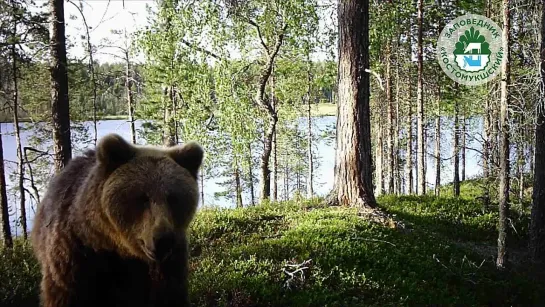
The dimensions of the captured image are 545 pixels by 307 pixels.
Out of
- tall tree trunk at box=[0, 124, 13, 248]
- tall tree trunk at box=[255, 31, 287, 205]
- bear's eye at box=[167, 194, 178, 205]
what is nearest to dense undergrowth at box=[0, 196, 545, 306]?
tall tree trunk at box=[0, 124, 13, 248]

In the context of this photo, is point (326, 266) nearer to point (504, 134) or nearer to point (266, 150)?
point (504, 134)

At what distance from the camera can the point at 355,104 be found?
357 inches

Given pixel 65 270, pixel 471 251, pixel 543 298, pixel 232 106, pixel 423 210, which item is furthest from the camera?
pixel 232 106

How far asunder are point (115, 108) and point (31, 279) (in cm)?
1765

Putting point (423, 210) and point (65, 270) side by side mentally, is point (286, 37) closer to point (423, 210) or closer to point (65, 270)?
point (423, 210)

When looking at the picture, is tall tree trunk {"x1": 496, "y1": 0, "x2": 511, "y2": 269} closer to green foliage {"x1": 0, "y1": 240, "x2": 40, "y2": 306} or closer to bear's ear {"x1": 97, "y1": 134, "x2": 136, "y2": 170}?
bear's ear {"x1": 97, "y1": 134, "x2": 136, "y2": 170}

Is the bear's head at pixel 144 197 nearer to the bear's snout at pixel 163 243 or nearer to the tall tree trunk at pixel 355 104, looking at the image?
the bear's snout at pixel 163 243

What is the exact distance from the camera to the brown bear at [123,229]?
2.94 metres

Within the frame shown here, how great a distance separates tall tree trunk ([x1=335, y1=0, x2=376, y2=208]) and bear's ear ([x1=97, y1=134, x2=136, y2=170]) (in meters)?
6.43

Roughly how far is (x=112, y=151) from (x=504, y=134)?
23.1ft

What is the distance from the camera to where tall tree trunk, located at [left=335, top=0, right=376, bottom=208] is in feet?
29.7

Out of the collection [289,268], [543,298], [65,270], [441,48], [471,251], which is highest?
[441,48]

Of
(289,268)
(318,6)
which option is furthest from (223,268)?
(318,6)

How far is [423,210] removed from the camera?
11445 millimetres
